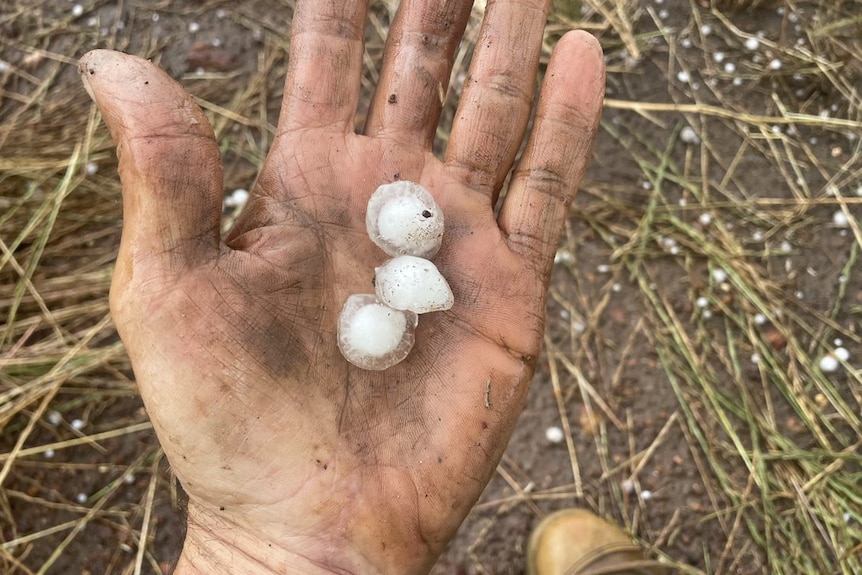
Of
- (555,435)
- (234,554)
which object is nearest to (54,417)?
(234,554)

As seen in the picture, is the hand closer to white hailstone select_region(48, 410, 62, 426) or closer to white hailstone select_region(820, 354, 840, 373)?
white hailstone select_region(48, 410, 62, 426)

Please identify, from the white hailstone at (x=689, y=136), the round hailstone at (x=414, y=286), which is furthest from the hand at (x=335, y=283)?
the white hailstone at (x=689, y=136)

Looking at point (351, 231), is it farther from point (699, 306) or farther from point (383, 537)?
point (699, 306)

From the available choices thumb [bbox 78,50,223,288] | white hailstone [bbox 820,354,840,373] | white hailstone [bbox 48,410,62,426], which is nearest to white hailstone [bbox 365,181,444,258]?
thumb [bbox 78,50,223,288]

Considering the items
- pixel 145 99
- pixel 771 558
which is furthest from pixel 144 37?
pixel 771 558

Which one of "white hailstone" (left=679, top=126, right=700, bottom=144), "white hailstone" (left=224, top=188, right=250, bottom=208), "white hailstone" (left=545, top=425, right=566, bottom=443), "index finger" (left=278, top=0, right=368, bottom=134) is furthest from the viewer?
"white hailstone" (left=679, top=126, right=700, bottom=144)

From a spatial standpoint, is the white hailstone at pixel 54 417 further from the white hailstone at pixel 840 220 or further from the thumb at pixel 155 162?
the white hailstone at pixel 840 220
